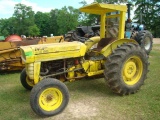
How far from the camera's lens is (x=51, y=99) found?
4.29m

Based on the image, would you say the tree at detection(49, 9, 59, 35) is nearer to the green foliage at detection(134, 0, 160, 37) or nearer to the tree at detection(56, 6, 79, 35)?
the tree at detection(56, 6, 79, 35)

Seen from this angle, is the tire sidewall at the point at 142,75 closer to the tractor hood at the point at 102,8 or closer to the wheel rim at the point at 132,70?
the wheel rim at the point at 132,70

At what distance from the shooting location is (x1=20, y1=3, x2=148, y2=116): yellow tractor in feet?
13.9

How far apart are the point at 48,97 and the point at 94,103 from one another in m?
1.05

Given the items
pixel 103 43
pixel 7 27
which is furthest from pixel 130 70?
pixel 7 27

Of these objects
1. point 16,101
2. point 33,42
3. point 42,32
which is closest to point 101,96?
point 16,101

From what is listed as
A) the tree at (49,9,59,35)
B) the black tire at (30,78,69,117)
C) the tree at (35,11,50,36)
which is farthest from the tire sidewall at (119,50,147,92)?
the tree at (35,11,50,36)

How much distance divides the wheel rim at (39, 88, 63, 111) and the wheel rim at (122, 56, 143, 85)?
175 cm

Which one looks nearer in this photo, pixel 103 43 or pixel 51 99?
pixel 51 99

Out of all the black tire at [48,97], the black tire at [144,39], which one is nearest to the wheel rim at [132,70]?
the black tire at [48,97]

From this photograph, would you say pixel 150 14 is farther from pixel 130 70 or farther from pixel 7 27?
pixel 7 27

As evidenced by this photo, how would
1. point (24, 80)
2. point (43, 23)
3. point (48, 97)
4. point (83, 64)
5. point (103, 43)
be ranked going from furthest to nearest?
point (43, 23)
point (103, 43)
point (24, 80)
point (83, 64)
point (48, 97)

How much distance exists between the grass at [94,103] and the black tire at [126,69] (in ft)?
0.75

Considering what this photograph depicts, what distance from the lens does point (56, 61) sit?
16.4 ft
